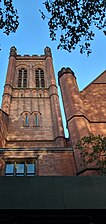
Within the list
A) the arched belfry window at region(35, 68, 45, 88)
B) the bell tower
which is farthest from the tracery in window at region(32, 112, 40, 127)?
the arched belfry window at region(35, 68, 45, 88)

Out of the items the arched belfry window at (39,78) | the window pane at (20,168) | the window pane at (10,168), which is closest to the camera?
the window pane at (10,168)

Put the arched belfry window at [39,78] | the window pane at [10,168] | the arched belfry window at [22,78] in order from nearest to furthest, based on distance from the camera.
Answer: the window pane at [10,168]
the arched belfry window at [22,78]
the arched belfry window at [39,78]

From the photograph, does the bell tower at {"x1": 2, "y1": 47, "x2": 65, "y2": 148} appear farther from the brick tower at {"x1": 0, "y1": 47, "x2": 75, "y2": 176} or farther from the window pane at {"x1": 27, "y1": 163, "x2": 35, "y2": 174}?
the window pane at {"x1": 27, "y1": 163, "x2": 35, "y2": 174}

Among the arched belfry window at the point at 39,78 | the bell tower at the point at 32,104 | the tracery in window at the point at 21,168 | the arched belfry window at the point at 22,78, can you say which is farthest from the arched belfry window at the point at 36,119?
the tracery in window at the point at 21,168

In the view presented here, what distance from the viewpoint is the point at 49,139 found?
2042cm

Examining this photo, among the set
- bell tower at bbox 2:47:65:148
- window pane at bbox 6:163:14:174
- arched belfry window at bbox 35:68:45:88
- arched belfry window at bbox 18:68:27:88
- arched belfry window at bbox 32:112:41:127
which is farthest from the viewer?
arched belfry window at bbox 35:68:45:88

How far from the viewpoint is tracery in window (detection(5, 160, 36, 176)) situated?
13.9 meters

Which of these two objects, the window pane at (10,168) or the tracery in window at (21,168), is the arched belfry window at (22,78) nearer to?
the tracery in window at (21,168)

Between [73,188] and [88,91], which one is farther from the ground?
[88,91]

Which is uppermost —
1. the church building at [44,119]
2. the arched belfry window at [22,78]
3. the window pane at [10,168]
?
the arched belfry window at [22,78]

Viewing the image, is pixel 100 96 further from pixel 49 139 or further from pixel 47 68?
pixel 47 68

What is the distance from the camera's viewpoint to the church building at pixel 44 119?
14039mm
